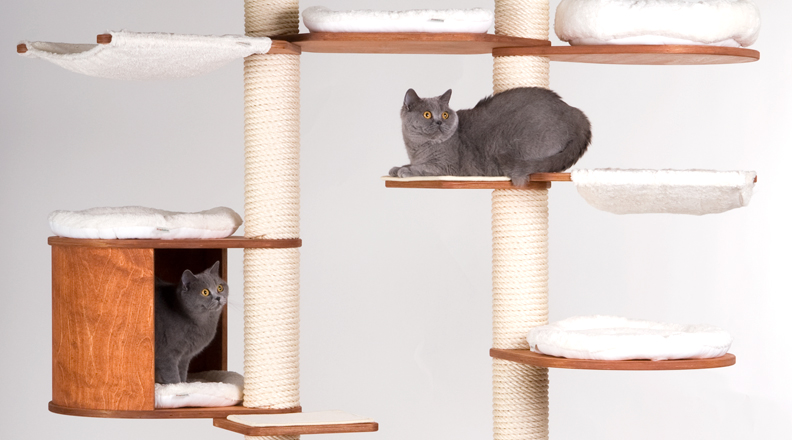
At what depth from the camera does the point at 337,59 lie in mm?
4176

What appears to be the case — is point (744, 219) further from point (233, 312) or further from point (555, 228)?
point (233, 312)

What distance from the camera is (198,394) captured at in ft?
9.18

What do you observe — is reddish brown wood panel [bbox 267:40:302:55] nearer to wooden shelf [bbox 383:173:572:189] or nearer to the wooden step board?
wooden shelf [bbox 383:173:572:189]

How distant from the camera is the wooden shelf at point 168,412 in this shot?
272 cm

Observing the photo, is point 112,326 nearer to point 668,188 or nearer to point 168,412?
point 168,412

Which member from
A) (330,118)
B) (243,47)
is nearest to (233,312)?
(330,118)

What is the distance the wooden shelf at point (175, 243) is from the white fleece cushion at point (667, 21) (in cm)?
104

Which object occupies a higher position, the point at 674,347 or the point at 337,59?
the point at 337,59

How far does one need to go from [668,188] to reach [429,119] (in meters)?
0.69

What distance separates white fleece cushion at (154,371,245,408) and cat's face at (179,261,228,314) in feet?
0.71

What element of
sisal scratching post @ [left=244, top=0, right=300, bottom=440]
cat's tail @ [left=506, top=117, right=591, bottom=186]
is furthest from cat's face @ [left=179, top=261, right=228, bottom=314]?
cat's tail @ [left=506, top=117, right=591, bottom=186]

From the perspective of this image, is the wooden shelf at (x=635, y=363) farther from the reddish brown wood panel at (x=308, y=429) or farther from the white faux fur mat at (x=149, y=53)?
the white faux fur mat at (x=149, y=53)

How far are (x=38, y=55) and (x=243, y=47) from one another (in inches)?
20.3

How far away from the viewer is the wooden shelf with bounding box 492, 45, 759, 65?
2770 mm
